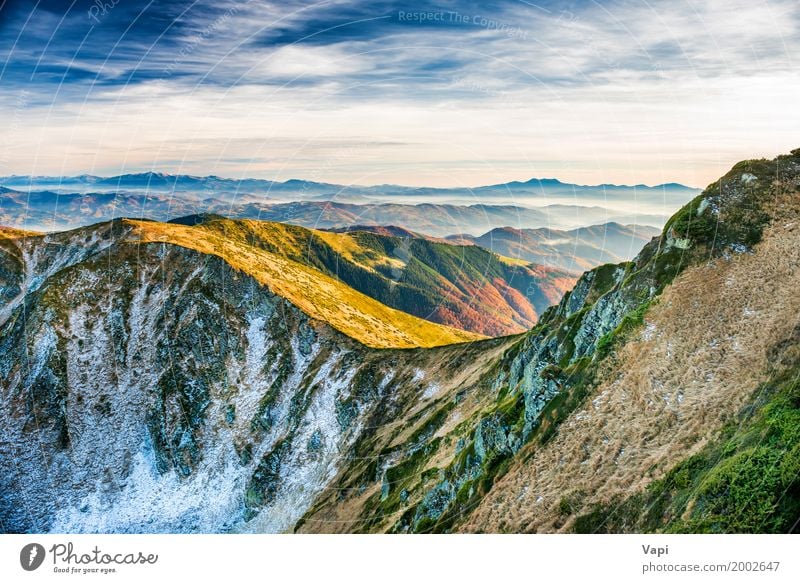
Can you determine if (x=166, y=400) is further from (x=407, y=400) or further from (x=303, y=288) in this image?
(x=407, y=400)

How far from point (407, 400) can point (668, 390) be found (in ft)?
197

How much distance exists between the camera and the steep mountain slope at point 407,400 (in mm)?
25797

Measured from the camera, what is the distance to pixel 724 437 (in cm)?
2386

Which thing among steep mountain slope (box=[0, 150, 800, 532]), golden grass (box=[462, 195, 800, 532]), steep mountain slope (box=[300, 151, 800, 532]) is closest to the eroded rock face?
steep mountain slope (box=[0, 150, 800, 532])

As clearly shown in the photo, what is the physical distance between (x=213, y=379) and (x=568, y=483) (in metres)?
90.7

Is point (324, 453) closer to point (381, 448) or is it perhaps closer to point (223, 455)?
point (381, 448)

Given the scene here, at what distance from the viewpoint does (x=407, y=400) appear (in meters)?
86.4
